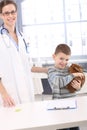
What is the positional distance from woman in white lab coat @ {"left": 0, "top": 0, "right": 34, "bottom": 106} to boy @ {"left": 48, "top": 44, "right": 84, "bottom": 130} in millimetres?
208

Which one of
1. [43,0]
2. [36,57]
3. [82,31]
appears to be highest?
[43,0]

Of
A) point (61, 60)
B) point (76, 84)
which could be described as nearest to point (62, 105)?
point (76, 84)

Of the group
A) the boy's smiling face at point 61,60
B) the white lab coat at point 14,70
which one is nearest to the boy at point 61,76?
the boy's smiling face at point 61,60

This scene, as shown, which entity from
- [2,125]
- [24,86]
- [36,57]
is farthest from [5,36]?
[36,57]

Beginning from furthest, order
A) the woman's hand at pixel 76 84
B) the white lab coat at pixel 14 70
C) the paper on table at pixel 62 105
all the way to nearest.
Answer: the white lab coat at pixel 14 70 < the woman's hand at pixel 76 84 < the paper on table at pixel 62 105

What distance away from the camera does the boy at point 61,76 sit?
6.31ft

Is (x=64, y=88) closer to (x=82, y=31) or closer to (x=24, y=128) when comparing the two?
(x=24, y=128)

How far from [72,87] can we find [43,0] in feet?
11.3

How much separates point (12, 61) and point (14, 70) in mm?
70

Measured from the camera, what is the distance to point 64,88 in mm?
1975

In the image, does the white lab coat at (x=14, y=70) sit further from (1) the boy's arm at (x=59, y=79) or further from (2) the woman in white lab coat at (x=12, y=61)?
Result: (1) the boy's arm at (x=59, y=79)

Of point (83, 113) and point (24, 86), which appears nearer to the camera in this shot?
point (83, 113)

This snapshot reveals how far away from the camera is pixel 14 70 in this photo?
2.02 meters

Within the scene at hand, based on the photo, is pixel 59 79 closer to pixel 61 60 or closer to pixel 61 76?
pixel 61 76
